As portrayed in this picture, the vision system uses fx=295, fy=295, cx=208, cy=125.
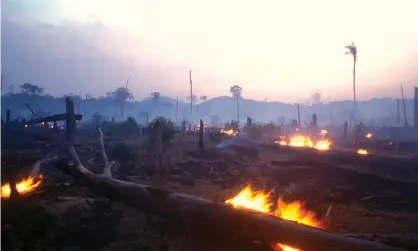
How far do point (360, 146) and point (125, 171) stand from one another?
1876 cm

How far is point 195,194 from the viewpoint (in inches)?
420

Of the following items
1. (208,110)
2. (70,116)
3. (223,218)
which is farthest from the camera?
(208,110)

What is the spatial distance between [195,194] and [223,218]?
5649 mm

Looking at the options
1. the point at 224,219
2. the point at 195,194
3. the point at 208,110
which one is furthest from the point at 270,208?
the point at 208,110

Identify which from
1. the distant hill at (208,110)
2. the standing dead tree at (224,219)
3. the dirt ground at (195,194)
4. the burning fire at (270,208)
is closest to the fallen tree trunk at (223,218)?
the standing dead tree at (224,219)

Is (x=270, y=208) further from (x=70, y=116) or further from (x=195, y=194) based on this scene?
(x=70, y=116)

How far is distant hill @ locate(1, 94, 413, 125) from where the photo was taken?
3669 inches

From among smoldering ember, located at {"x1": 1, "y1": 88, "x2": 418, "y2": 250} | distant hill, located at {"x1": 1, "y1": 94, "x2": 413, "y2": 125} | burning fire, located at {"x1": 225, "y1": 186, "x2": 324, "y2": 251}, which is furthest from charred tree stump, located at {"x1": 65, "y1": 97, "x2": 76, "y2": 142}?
distant hill, located at {"x1": 1, "y1": 94, "x2": 413, "y2": 125}

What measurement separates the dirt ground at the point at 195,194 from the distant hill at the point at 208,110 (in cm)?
6832

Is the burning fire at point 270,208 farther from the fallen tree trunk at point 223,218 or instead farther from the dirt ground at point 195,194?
the fallen tree trunk at point 223,218

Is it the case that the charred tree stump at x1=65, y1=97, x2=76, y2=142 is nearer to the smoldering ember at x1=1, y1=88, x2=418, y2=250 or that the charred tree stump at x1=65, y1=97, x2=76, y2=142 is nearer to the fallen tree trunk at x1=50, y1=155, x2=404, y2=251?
the smoldering ember at x1=1, y1=88, x2=418, y2=250

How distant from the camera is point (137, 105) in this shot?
153 meters

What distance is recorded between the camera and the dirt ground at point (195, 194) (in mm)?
6469

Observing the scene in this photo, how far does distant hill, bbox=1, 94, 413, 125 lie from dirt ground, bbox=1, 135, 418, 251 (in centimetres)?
6832
